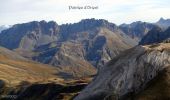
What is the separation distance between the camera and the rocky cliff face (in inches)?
1757

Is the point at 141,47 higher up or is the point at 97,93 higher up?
the point at 141,47

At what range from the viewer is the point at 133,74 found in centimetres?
4519

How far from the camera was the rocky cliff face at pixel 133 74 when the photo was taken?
146ft

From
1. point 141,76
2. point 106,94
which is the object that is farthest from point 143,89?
point 106,94

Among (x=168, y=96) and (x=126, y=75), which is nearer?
(x=168, y=96)

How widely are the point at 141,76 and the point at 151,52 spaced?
3166mm

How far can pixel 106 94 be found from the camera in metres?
45.2

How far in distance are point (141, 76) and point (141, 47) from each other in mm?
4599

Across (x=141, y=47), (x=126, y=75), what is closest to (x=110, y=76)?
(x=126, y=75)

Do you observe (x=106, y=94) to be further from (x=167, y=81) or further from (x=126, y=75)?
(x=167, y=81)

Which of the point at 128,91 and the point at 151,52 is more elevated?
the point at 151,52

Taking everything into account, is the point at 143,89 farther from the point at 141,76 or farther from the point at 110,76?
the point at 110,76

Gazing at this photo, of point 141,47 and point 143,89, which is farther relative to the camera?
point 141,47

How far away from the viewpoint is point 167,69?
148 feet
